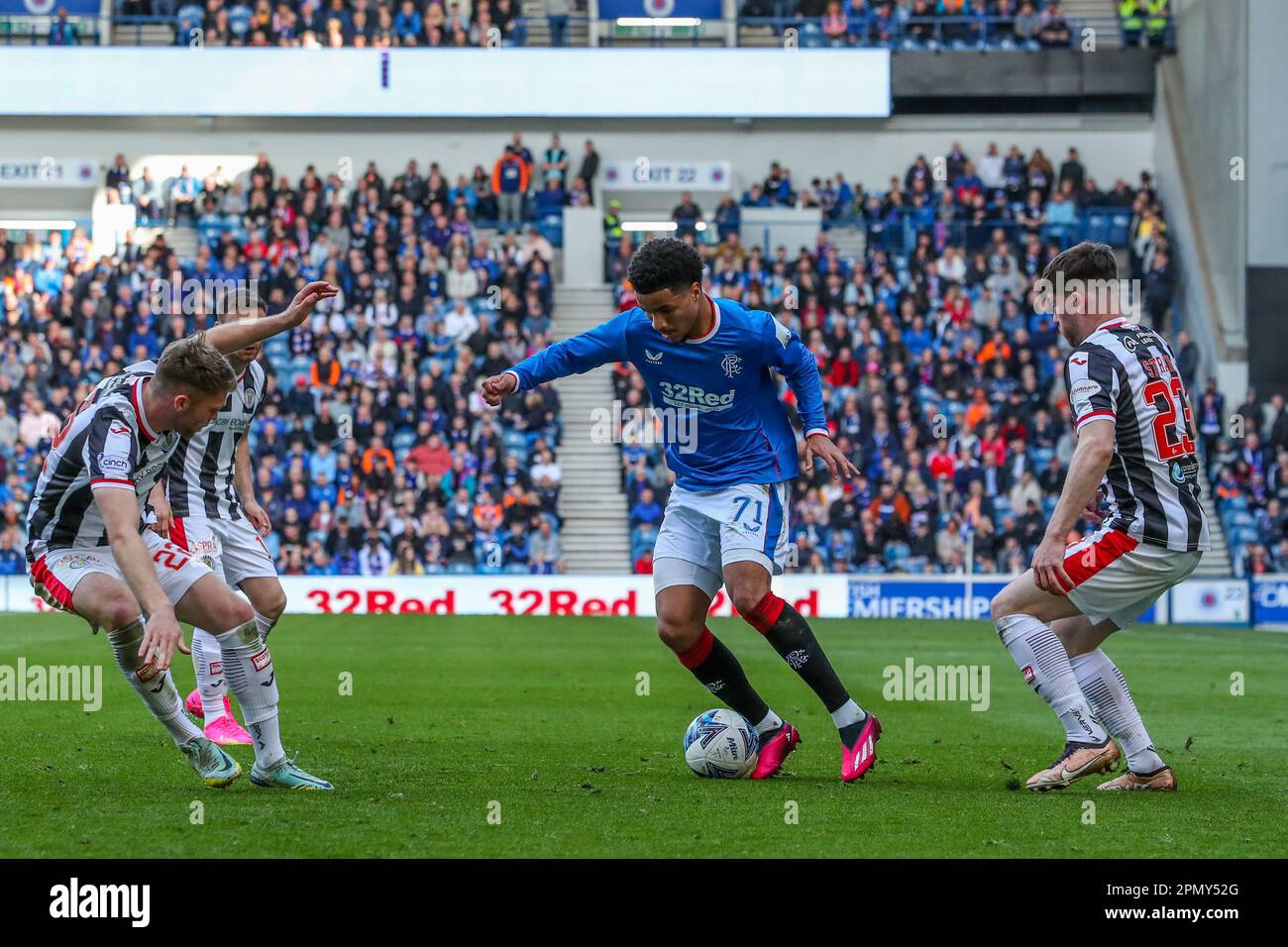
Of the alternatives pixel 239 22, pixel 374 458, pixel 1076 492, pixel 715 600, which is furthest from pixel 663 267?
pixel 239 22

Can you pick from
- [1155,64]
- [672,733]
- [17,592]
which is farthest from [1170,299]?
[672,733]

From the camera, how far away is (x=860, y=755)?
834 cm

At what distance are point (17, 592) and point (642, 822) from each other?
2036 cm

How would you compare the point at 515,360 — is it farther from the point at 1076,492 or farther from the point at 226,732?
the point at 1076,492

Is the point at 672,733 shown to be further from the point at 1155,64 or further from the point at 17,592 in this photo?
the point at 1155,64

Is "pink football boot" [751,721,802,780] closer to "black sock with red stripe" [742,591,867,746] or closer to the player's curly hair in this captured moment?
"black sock with red stripe" [742,591,867,746]

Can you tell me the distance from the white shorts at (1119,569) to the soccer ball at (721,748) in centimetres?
185

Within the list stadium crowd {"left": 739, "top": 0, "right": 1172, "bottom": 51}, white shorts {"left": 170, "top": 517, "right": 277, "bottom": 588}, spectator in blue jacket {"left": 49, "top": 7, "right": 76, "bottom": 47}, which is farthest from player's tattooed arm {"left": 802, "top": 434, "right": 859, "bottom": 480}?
spectator in blue jacket {"left": 49, "top": 7, "right": 76, "bottom": 47}

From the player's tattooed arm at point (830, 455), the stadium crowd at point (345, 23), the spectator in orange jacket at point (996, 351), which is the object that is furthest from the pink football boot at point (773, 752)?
the stadium crowd at point (345, 23)

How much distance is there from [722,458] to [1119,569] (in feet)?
6.89

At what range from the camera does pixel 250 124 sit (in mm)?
35750

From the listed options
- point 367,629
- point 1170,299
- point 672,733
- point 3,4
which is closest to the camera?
point 672,733

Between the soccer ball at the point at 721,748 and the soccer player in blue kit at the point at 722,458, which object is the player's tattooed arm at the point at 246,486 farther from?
the soccer ball at the point at 721,748

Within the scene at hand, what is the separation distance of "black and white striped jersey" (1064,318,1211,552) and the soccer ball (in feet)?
7.17
